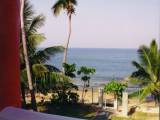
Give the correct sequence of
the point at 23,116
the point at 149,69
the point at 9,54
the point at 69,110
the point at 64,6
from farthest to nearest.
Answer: the point at 64,6 → the point at 69,110 → the point at 149,69 → the point at 9,54 → the point at 23,116

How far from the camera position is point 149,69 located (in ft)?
25.0

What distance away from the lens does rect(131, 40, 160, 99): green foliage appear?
24.9 ft

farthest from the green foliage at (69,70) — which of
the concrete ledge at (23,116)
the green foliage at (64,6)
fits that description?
the concrete ledge at (23,116)

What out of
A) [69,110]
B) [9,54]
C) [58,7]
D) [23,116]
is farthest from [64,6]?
[23,116]

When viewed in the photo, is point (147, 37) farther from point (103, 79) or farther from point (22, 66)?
point (22, 66)

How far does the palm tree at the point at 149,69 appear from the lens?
7574 millimetres

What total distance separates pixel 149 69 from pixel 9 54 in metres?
Answer: 5.68

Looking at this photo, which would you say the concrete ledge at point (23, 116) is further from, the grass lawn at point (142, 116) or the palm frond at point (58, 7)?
the palm frond at point (58, 7)

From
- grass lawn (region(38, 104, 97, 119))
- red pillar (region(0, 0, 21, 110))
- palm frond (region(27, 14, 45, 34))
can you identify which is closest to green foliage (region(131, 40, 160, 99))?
grass lawn (region(38, 104, 97, 119))

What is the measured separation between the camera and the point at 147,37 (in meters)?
32.1

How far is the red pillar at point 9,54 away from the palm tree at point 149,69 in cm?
539

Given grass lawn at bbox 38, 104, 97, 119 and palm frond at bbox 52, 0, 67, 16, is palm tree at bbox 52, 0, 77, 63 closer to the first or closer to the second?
palm frond at bbox 52, 0, 67, 16

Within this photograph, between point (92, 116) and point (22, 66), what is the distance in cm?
264

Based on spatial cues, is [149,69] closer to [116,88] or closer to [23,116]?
[116,88]
